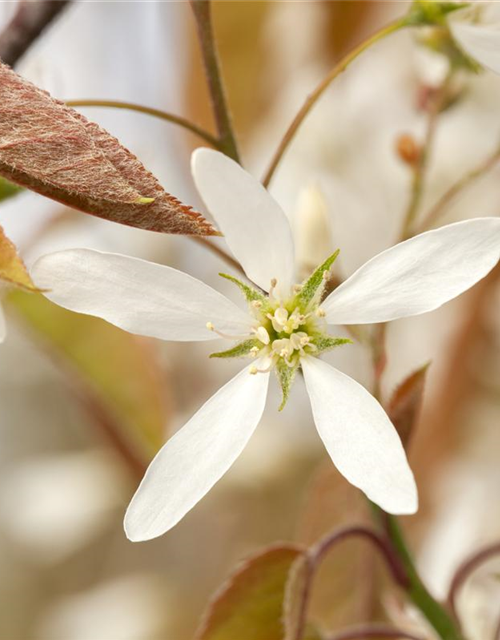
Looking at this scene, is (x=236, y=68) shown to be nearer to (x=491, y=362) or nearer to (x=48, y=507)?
(x=491, y=362)

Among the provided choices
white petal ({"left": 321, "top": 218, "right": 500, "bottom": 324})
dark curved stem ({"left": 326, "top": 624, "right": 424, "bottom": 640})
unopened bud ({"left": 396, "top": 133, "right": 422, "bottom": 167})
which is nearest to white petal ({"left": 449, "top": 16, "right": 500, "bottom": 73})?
white petal ({"left": 321, "top": 218, "right": 500, "bottom": 324})

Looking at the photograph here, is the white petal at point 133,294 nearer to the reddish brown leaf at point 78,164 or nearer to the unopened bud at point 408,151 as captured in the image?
the reddish brown leaf at point 78,164

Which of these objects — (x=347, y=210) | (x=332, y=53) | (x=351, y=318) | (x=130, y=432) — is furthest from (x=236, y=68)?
(x=351, y=318)

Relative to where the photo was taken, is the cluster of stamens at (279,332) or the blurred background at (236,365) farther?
the blurred background at (236,365)

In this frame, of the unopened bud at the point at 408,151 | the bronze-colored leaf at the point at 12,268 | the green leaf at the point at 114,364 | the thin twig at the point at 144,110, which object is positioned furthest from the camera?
the green leaf at the point at 114,364

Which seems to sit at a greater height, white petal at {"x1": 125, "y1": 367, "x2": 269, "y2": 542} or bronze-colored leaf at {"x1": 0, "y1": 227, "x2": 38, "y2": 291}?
bronze-colored leaf at {"x1": 0, "y1": 227, "x2": 38, "y2": 291}

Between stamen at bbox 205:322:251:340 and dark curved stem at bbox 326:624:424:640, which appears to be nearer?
stamen at bbox 205:322:251:340

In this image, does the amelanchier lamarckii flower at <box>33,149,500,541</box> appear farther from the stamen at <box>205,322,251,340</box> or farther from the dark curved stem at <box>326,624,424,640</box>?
the dark curved stem at <box>326,624,424,640</box>

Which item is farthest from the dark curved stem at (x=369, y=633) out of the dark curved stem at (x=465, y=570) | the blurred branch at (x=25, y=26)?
the blurred branch at (x=25, y=26)
